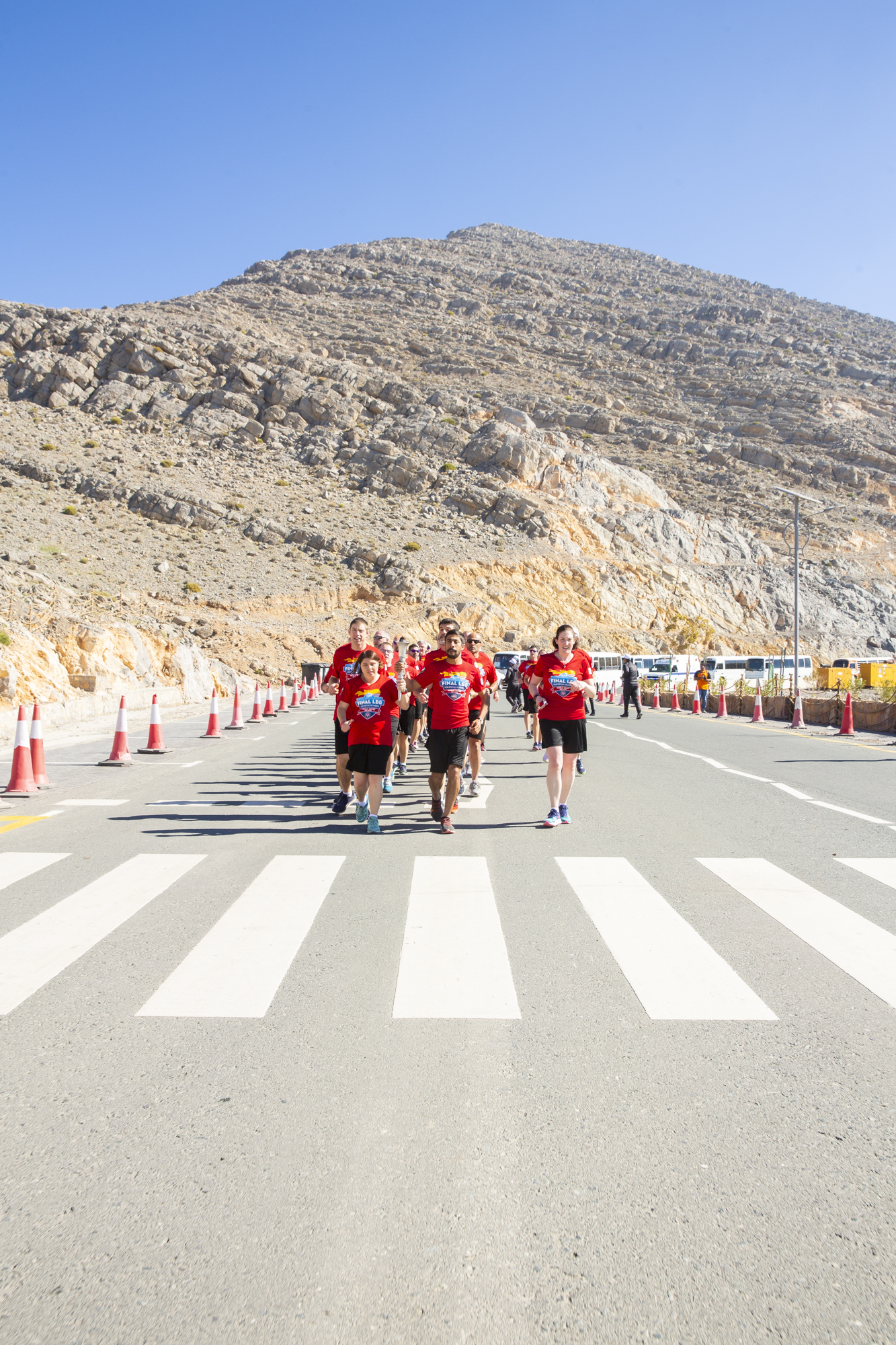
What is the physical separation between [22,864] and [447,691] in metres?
3.98

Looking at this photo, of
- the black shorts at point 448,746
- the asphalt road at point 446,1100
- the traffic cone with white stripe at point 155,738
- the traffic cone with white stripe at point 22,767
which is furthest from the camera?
the traffic cone with white stripe at point 155,738

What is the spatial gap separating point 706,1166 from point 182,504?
71829mm

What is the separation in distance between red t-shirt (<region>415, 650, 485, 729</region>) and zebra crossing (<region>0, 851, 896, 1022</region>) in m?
1.84

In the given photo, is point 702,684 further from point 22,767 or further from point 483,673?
point 22,767

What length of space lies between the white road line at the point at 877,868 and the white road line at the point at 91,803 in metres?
7.52

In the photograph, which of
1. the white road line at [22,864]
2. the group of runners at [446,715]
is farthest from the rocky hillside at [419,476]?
the white road line at [22,864]

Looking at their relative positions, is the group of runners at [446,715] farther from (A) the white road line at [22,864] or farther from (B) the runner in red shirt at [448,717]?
(A) the white road line at [22,864]

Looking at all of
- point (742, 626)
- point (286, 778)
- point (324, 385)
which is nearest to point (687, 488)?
point (742, 626)

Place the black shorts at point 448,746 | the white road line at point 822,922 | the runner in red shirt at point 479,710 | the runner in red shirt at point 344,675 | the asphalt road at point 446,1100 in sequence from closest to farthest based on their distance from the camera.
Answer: the asphalt road at point 446,1100, the white road line at point 822,922, the black shorts at point 448,746, the runner in red shirt at point 344,675, the runner in red shirt at point 479,710

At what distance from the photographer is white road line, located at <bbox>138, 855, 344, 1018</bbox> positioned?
4496 mm

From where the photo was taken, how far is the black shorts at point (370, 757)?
909 cm

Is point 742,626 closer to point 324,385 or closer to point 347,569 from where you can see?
point 347,569

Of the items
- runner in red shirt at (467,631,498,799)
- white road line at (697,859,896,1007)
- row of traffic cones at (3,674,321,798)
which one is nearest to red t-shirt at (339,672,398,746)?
runner in red shirt at (467,631,498,799)

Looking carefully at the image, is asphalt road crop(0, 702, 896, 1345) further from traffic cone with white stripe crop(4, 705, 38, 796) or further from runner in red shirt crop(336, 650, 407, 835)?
traffic cone with white stripe crop(4, 705, 38, 796)
